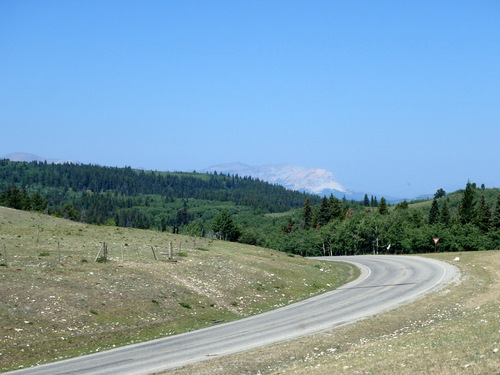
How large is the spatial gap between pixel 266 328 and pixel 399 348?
11605mm

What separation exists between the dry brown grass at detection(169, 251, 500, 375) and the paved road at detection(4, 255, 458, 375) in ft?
5.83

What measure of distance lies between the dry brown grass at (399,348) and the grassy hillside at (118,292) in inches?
357

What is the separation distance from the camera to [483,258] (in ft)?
204

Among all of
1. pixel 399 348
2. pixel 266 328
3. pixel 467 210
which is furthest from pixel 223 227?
pixel 399 348

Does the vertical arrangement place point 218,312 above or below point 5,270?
below

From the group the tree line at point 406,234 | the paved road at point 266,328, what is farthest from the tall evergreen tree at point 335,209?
the paved road at point 266,328

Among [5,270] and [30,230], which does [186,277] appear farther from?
[30,230]

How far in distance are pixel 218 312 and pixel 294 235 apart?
105426 millimetres

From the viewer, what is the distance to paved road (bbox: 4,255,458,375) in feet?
77.9

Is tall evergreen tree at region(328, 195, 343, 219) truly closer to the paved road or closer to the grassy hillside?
the grassy hillside

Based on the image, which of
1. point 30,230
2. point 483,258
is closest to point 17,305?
→ point 30,230

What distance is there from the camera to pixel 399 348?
2103cm

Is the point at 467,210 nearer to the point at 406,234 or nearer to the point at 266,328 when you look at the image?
the point at 406,234

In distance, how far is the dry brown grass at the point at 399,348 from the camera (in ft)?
56.2
